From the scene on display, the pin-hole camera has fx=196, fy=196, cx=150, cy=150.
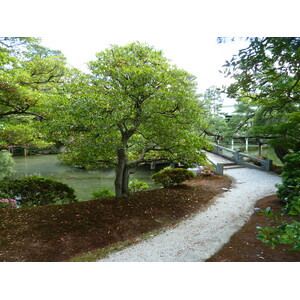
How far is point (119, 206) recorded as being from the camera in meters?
2.69

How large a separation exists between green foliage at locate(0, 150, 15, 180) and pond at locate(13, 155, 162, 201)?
8 cm

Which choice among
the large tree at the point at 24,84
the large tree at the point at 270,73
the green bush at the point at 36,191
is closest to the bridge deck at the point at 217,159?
the large tree at the point at 270,73

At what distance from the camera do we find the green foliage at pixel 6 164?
277 centimetres

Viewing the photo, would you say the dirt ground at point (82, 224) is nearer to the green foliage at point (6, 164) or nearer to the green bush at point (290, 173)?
the green foliage at point (6, 164)

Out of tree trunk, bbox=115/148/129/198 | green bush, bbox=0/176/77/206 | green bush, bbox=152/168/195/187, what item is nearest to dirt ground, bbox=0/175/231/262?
tree trunk, bbox=115/148/129/198

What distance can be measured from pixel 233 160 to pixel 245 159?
546mm

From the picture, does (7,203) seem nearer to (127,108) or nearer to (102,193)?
(102,193)

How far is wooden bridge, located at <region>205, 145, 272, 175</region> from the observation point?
4637mm

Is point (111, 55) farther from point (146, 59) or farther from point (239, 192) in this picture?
point (239, 192)

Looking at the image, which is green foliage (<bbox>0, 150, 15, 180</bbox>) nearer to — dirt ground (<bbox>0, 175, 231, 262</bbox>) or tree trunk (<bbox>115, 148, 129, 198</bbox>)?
dirt ground (<bbox>0, 175, 231, 262</bbox>)

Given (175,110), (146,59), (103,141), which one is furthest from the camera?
(175,110)

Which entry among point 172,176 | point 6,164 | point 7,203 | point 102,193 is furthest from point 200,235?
point 6,164

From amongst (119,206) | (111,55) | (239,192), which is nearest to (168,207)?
(119,206)
